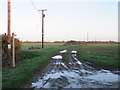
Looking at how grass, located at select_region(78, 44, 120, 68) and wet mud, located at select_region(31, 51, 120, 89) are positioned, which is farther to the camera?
grass, located at select_region(78, 44, 120, 68)

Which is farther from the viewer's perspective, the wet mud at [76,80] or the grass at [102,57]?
the grass at [102,57]

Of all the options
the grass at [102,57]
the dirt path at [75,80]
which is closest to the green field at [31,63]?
the grass at [102,57]

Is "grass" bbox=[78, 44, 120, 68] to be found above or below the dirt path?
below

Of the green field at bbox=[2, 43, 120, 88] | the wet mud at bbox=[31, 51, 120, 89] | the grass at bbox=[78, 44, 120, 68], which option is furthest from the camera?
the grass at bbox=[78, 44, 120, 68]

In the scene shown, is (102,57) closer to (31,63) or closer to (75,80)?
(31,63)

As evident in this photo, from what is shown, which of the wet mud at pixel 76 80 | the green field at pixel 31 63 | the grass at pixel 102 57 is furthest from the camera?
the grass at pixel 102 57

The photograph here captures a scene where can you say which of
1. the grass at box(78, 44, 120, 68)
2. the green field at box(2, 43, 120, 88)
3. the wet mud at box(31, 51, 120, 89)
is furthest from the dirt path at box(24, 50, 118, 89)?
the grass at box(78, 44, 120, 68)

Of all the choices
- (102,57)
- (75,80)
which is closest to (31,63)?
(75,80)

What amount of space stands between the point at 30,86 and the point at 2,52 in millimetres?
11982

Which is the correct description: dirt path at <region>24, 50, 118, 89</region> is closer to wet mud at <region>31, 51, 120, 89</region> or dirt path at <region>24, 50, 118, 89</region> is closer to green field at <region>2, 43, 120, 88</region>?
wet mud at <region>31, 51, 120, 89</region>

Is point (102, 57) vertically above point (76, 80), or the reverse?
point (76, 80)

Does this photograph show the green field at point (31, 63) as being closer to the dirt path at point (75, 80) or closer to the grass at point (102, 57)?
the grass at point (102, 57)

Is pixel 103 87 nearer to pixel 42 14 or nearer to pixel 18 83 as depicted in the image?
pixel 18 83

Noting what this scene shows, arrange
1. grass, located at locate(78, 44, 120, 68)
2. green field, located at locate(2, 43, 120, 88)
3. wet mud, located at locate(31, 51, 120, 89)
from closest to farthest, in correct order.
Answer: wet mud, located at locate(31, 51, 120, 89), green field, located at locate(2, 43, 120, 88), grass, located at locate(78, 44, 120, 68)
